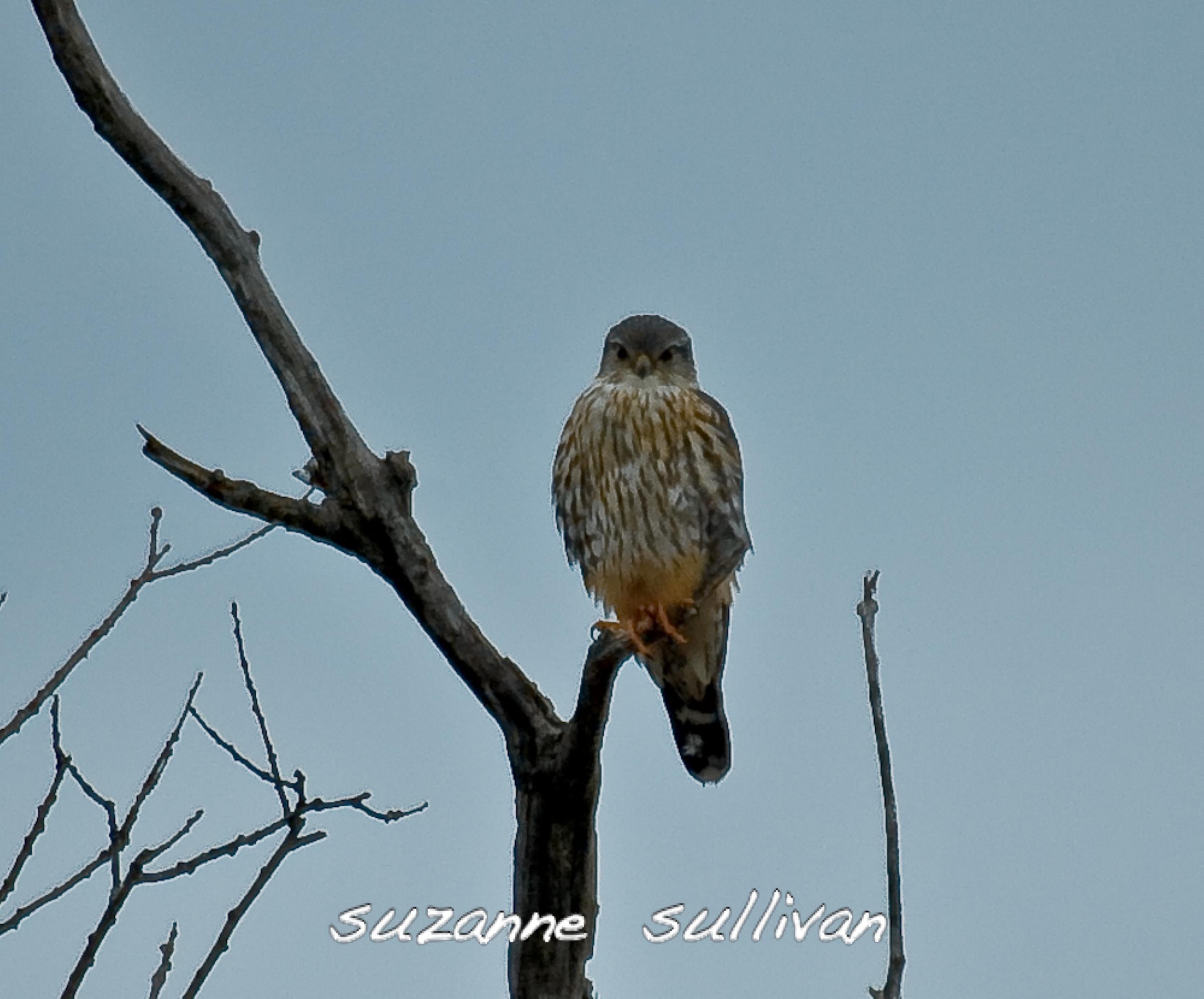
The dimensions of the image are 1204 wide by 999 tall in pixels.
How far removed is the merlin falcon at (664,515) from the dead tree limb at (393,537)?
39.9 inches

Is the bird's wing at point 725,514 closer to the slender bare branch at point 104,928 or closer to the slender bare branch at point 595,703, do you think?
the slender bare branch at point 595,703

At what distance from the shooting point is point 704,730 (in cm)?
540

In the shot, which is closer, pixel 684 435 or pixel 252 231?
pixel 252 231

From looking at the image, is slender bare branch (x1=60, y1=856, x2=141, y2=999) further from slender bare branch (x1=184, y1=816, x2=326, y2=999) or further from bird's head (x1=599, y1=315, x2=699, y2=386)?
bird's head (x1=599, y1=315, x2=699, y2=386)

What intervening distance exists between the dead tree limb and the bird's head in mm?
1948

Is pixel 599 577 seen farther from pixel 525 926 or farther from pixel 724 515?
pixel 525 926

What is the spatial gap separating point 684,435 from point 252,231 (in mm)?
2066

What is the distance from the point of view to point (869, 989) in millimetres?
2195

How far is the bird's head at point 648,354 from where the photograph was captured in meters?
5.33

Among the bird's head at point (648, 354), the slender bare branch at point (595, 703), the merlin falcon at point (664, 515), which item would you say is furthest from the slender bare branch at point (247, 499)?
the bird's head at point (648, 354)

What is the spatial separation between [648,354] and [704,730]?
1.25m

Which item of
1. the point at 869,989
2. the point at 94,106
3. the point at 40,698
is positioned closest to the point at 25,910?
the point at 40,698

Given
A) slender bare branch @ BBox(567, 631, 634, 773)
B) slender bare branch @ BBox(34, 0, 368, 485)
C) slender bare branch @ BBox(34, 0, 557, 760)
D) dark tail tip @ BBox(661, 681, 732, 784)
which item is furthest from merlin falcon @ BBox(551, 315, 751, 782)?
slender bare branch @ BBox(34, 0, 368, 485)

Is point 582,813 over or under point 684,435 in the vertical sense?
under
